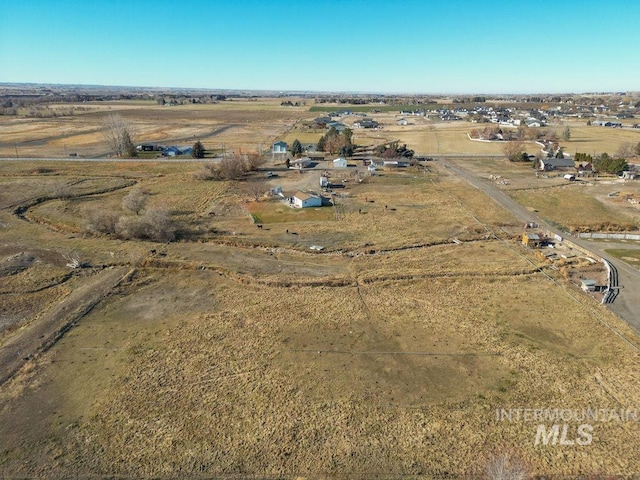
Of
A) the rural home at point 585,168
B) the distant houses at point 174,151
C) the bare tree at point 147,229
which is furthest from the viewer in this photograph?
the distant houses at point 174,151

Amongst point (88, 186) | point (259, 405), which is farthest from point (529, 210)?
point (88, 186)

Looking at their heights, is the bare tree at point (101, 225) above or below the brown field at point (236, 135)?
below

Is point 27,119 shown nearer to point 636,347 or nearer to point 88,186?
point 88,186

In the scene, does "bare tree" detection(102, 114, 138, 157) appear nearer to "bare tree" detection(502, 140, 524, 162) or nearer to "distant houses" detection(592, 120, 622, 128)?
"bare tree" detection(502, 140, 524, 162)

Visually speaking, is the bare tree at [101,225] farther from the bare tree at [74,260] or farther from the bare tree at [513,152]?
the bare tree at [513,152]

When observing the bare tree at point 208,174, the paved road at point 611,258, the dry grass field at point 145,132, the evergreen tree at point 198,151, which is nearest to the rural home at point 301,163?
the bare tree at point 208,174

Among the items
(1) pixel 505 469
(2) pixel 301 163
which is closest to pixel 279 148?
(2) pixel 301 163
